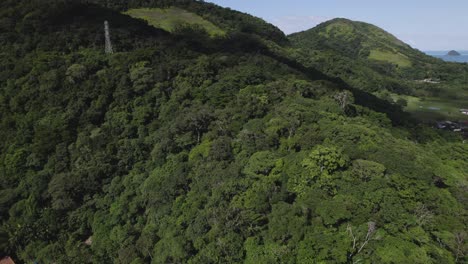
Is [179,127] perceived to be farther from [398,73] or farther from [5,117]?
[398,73]

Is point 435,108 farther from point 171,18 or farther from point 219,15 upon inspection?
point 171,18

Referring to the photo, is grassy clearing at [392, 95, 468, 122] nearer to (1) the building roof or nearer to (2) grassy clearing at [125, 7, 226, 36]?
(2) grassy clearing at [125, 7, 226, 36]

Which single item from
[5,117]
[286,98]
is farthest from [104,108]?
[286,98]

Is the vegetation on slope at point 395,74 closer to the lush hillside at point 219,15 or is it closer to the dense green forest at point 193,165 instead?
the lush hillside at point 219,15

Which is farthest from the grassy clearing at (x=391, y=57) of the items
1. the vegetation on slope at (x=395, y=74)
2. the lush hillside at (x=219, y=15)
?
the lush hillside at (x=219, y=15)

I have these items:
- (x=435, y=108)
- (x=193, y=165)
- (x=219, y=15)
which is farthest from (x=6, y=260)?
(x=435, y=108)

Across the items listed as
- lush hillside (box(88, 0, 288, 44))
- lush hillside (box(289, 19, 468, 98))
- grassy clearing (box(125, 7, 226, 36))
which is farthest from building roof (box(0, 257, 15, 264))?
lush hillside (box(289, 19, 468, 98))
